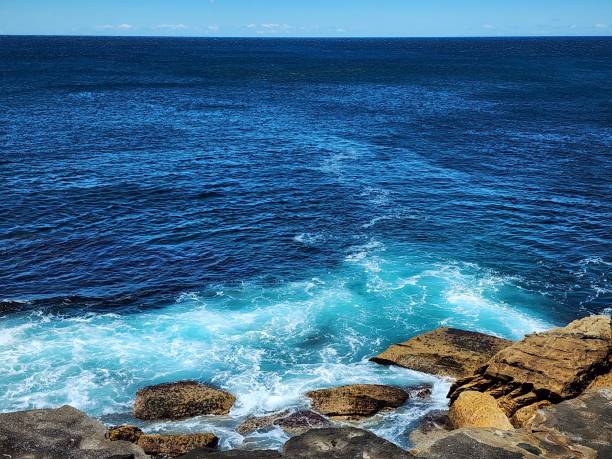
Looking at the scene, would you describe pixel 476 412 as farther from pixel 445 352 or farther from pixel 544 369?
pixel 445 352

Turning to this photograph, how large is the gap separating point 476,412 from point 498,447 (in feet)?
22.5

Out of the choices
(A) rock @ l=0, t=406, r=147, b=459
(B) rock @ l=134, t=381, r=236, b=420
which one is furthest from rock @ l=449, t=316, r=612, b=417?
(A) rock @ l=0, t=406, r=147, b=459

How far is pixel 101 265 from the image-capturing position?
58.5 meters

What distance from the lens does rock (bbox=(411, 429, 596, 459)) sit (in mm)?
26422

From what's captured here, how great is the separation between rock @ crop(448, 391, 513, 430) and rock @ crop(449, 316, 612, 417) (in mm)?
1675

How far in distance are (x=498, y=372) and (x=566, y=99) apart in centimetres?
13710

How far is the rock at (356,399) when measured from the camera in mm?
37000

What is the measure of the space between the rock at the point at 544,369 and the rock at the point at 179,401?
1484 cm

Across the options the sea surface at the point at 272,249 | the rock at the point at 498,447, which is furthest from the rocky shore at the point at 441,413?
the sea surface at the point at 272,249

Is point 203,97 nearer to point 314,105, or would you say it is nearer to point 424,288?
point 314,105

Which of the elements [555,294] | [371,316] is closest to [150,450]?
[371,316]

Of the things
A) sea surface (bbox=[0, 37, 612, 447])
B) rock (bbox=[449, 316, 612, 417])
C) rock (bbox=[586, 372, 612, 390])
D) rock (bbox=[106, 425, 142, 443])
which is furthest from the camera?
sea surface (bbox=[0, 37, 612, 447])

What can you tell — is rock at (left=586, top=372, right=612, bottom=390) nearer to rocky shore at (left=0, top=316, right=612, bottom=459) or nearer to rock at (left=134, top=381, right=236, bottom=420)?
rocky shore at (left=0, top=316, right=612, bottom=459)

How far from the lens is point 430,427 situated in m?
35.6
